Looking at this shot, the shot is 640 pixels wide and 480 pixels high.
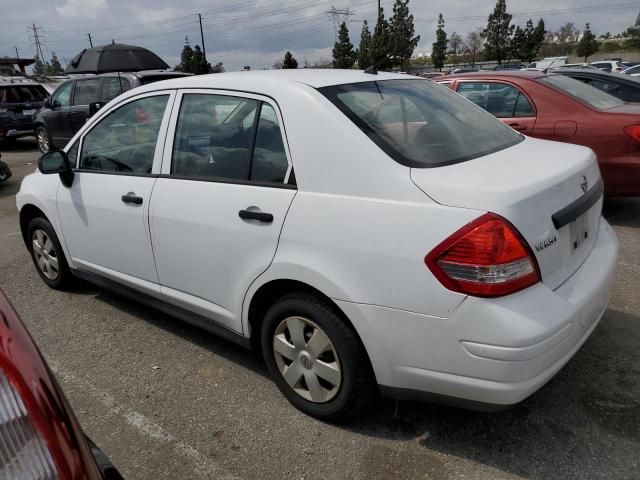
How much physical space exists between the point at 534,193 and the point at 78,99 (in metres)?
11.0

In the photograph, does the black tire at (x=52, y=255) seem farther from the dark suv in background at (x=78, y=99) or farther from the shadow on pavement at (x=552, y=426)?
the dark suv in background at (x=78, y=99)

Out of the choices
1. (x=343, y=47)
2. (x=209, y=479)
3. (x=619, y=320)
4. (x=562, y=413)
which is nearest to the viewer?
(x=209, y=479)

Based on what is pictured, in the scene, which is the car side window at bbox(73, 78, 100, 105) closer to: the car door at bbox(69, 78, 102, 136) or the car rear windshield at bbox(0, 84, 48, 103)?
the car door at bbox(69, 78, 102, 136)

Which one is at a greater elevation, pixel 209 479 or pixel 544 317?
pixel 544 317

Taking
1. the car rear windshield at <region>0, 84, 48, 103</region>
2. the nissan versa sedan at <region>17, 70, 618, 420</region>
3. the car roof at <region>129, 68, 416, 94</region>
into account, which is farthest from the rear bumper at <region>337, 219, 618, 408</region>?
the car rear windshield at <region>0, 84, 48, 103</region>

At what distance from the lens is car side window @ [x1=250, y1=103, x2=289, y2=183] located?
2510mm

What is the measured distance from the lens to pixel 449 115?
2832mm

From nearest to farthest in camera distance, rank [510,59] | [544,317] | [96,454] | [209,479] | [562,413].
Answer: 1. [96,454]
2. [544,317]
3. [209,479]
4. [562,413]
5. [510,59]

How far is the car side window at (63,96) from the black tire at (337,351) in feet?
34.5

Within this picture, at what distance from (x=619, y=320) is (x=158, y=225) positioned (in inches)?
119

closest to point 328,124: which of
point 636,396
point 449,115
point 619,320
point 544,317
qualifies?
point 449,115

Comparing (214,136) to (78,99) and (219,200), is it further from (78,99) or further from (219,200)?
(78,99)

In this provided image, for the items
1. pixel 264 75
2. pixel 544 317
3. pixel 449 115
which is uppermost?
pixel 264 75

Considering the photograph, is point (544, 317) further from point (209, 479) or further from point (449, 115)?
point (209, 479)
